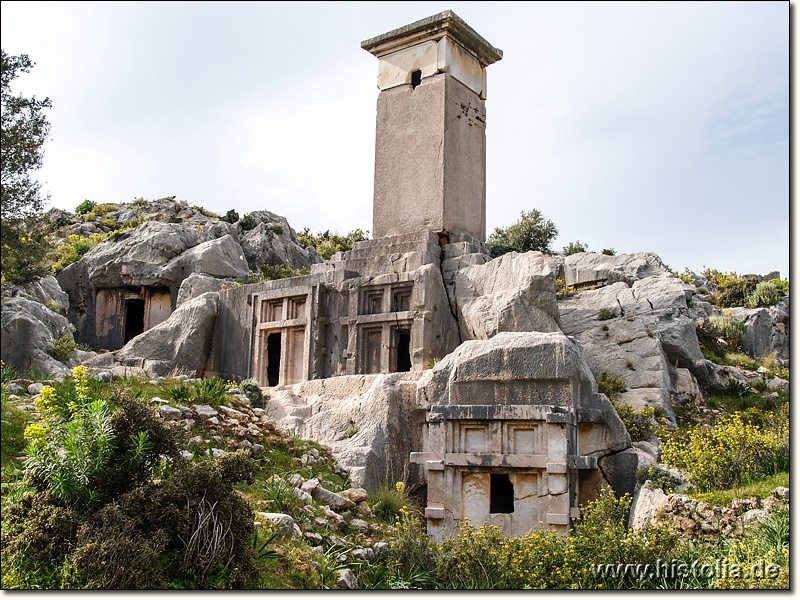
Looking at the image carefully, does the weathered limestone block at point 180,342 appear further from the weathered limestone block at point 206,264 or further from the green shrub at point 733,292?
the green shrub at point 733,292

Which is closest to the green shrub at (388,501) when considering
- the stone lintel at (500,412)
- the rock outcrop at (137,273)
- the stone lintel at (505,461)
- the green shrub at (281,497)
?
the stone lintel at (505,461)

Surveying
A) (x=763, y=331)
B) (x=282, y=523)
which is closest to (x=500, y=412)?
(x=282, y=523)

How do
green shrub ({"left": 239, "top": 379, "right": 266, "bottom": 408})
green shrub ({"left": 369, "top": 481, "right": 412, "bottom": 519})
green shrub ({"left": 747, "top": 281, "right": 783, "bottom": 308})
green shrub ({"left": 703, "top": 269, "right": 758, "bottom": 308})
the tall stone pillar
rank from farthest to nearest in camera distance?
green shrub ({"left": 703, "top": 269, "right": 758, "bottom": 308}) → green shrub ({"left": 747, "top": 281, "right": 783, "bottom": 308}) → the tall stone pillar → green shrub ({"left": 239, "top": 379, "right": 266, "bottom": 408}) → green shrub ({"left": 369, "top": 481, "right": 412, "bottom": 519})

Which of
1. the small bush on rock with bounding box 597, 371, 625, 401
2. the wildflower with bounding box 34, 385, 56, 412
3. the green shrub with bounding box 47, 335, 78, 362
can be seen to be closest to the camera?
the wildflower with bounding box 34, 385, 56, 412

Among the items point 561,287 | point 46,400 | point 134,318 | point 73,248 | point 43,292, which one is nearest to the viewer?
point 46,400

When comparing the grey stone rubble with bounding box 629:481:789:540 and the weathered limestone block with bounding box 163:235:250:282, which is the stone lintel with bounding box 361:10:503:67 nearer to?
the weathered limestone block with bounding box 163:235:250:282

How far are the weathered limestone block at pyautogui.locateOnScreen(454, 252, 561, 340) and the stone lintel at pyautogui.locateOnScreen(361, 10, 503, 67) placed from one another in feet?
19.6

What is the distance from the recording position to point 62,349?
18.3 m

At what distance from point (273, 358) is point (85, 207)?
1851cm

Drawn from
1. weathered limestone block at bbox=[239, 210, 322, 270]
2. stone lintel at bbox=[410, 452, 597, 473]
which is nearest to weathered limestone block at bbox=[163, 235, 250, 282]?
weathered limestone block at bbox=[239, 210, 322, 270]

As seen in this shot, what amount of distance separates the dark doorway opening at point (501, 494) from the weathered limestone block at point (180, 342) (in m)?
8.80

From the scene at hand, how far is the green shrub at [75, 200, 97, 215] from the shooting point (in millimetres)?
35562

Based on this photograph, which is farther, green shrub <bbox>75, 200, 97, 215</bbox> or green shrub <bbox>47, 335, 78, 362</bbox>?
green shrub <bbox>75, 200, 97, 215</bbox>

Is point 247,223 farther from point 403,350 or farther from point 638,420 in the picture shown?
point 638,420
